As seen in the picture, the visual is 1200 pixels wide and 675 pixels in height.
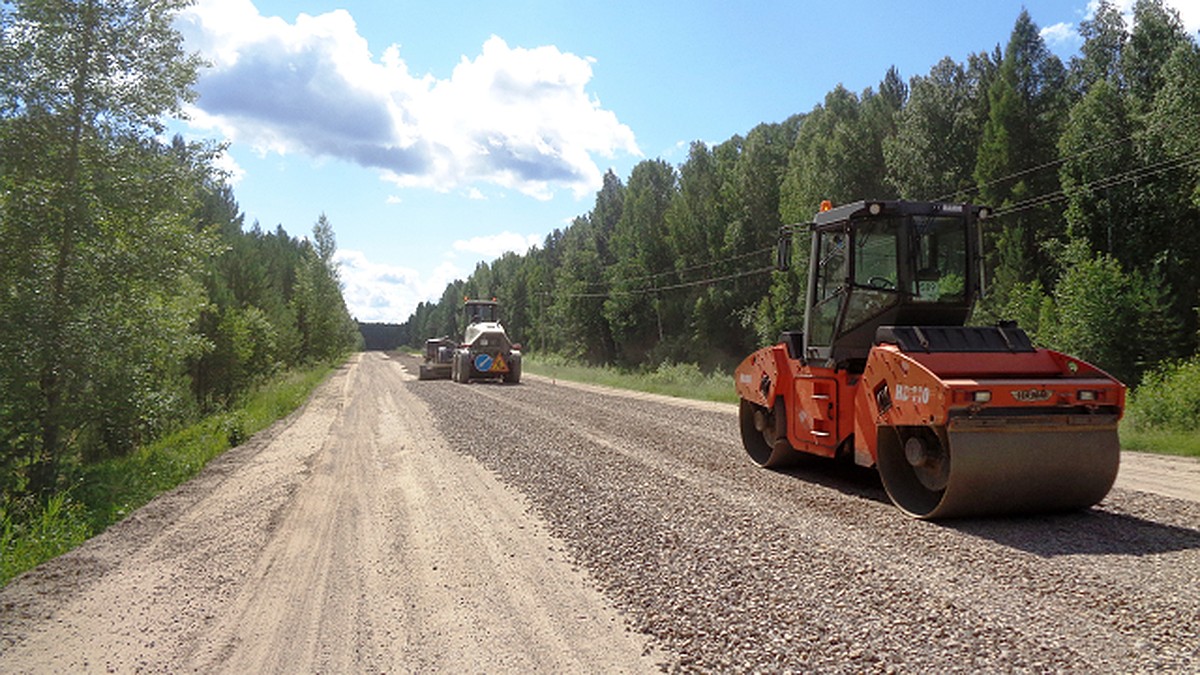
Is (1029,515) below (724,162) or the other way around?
below

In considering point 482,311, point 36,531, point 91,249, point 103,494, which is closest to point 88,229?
point 91,249

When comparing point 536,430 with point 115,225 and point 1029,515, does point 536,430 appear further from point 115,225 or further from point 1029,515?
point 1029,515

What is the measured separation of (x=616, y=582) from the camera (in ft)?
16.8

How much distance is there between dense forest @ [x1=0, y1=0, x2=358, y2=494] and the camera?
10617 mm

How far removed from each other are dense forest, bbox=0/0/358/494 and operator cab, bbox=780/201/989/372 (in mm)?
10413

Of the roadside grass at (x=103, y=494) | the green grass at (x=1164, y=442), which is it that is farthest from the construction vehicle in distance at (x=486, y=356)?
the green grass at (x=1164, y=442)

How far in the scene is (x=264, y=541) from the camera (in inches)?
256

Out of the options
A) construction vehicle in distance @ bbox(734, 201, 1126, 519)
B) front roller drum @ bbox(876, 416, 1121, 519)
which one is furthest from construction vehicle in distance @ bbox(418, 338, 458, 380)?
front roller drum @ bbox(876, 416, 1121, 519)

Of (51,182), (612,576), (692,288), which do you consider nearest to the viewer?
(612,576)

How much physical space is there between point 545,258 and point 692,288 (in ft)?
141

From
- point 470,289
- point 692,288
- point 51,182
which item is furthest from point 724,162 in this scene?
point 470,289

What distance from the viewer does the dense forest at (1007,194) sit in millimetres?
24328

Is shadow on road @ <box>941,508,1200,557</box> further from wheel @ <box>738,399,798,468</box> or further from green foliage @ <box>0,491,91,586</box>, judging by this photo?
green foliage @ <box>0,491,91,586</box>

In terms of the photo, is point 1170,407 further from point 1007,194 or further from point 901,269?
point 1007,194
